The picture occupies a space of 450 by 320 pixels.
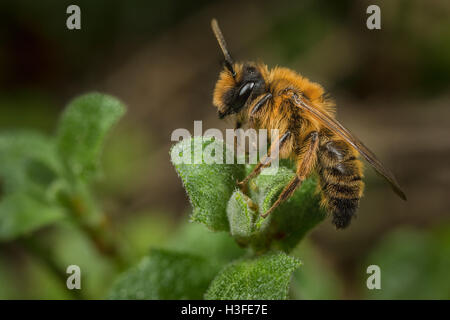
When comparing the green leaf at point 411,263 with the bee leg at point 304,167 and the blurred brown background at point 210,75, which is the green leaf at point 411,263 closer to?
the blurred brown background at point 210,75

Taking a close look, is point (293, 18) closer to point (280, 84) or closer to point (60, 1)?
point (60, 1)

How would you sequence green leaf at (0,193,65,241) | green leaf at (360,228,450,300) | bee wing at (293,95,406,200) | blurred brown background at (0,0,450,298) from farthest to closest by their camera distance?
blurred brown background at (0,0,450,298) → green leaf at (360,228,450,300) → green leaf at (0,193,65,241) → bee wing at (293,95,406,200)

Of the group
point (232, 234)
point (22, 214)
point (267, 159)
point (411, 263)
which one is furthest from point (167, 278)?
point (411, 263)

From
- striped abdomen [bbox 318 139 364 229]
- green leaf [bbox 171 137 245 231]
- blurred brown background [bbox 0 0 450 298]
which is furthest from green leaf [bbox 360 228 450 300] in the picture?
green leaf [bbox 171 137 245 231]

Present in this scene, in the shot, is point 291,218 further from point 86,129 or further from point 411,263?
point 411,263

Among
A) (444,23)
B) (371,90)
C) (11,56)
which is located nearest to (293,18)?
(371,90)

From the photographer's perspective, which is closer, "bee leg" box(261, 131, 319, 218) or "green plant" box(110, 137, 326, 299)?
"green plant" box(110, 137, 326, 299)

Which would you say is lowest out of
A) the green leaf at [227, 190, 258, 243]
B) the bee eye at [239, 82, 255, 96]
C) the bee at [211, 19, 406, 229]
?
the green leaf at [227, 190, 258, 243]

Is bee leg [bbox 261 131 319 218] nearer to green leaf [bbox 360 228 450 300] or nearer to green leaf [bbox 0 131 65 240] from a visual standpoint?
green leaf [bbox 0 131 65 240]
